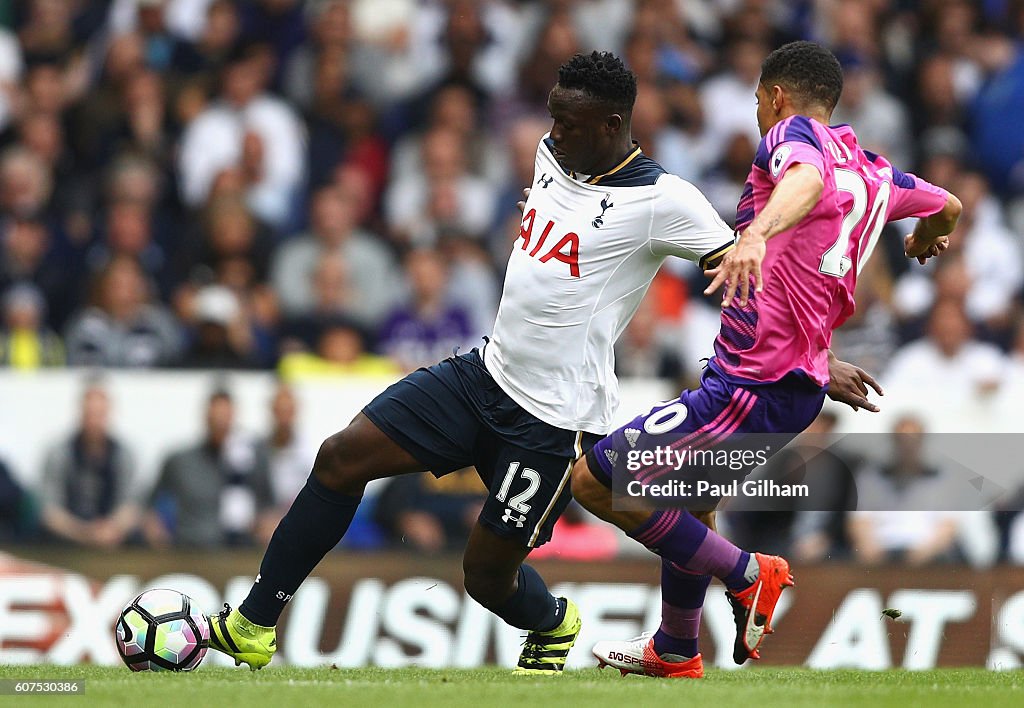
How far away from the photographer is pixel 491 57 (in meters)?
13.6

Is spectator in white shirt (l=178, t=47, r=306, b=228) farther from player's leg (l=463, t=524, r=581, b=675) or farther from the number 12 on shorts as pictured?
the number 12 on shorts

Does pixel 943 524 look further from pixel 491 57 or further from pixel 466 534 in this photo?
pixel 491 57

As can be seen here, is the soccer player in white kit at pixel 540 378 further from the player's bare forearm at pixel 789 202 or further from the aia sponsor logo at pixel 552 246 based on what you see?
the player's bare forearm at pixel 789 202

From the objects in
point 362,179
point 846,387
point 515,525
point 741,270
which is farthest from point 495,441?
A: point 362,179

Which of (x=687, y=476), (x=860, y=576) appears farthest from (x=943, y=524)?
(x=687, y=476)

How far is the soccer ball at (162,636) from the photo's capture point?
21.7 ft

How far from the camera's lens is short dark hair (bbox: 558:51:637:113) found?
6328 millimetres

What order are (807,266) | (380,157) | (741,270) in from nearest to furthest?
(741,270) → (807,266) → (380,157)

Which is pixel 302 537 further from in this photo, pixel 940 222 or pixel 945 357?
pixel 945 357

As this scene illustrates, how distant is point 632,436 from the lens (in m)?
6.10

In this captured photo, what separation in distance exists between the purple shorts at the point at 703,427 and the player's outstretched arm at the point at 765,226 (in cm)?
57

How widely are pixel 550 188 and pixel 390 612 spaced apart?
3.42 metres

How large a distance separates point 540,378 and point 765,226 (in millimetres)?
1380

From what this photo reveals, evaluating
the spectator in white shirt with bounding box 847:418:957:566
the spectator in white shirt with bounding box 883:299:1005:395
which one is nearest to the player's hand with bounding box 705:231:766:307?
the spectator in white shirt with bounding box 847:418:957:566
